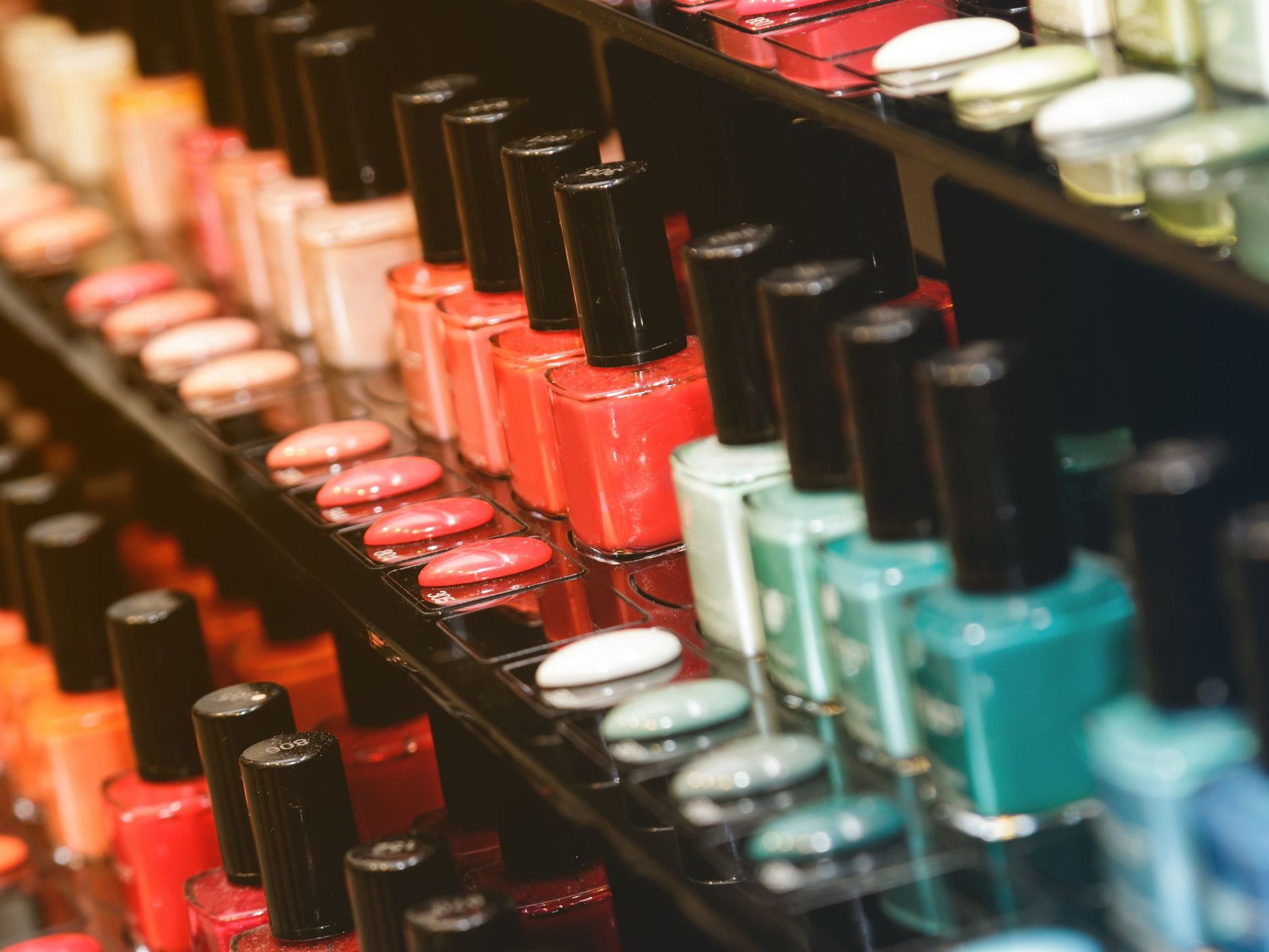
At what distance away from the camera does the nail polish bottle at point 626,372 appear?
780 mm

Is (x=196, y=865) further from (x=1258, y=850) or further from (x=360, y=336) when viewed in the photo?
(x=1258, y=850)

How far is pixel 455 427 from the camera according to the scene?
98 cm

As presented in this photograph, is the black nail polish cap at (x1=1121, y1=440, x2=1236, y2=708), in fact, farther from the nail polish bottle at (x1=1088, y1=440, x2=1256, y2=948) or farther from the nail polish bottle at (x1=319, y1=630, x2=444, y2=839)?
the nail polish bottle at (x1=319, y1=630, x2=444, y2=839)

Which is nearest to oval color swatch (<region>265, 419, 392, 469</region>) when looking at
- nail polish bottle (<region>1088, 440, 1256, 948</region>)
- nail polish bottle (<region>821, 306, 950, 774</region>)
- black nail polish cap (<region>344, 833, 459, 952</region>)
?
black nail polish cap (<region>344, 833, 459, 952</region>)

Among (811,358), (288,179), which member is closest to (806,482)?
(811,358)

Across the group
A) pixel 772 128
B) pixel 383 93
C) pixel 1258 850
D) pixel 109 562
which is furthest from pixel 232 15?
pixel 1258 850

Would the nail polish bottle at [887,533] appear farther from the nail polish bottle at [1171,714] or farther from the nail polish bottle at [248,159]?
the nail polish bottle at [248,159]

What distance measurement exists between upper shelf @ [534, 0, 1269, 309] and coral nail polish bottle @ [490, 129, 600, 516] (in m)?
0.07

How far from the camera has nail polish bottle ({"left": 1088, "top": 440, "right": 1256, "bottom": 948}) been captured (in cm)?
50

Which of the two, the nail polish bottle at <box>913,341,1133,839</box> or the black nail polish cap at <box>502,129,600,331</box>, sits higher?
the black nail polish cap at <box>502,129,600,331</box>

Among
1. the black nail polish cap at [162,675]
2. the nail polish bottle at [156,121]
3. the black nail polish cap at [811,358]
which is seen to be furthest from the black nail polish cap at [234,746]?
the nail polish bottle at [156,121]

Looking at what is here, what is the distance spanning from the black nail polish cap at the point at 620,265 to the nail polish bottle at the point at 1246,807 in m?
0.34

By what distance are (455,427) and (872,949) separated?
0.42 meters

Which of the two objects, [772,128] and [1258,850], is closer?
[1258,850]
